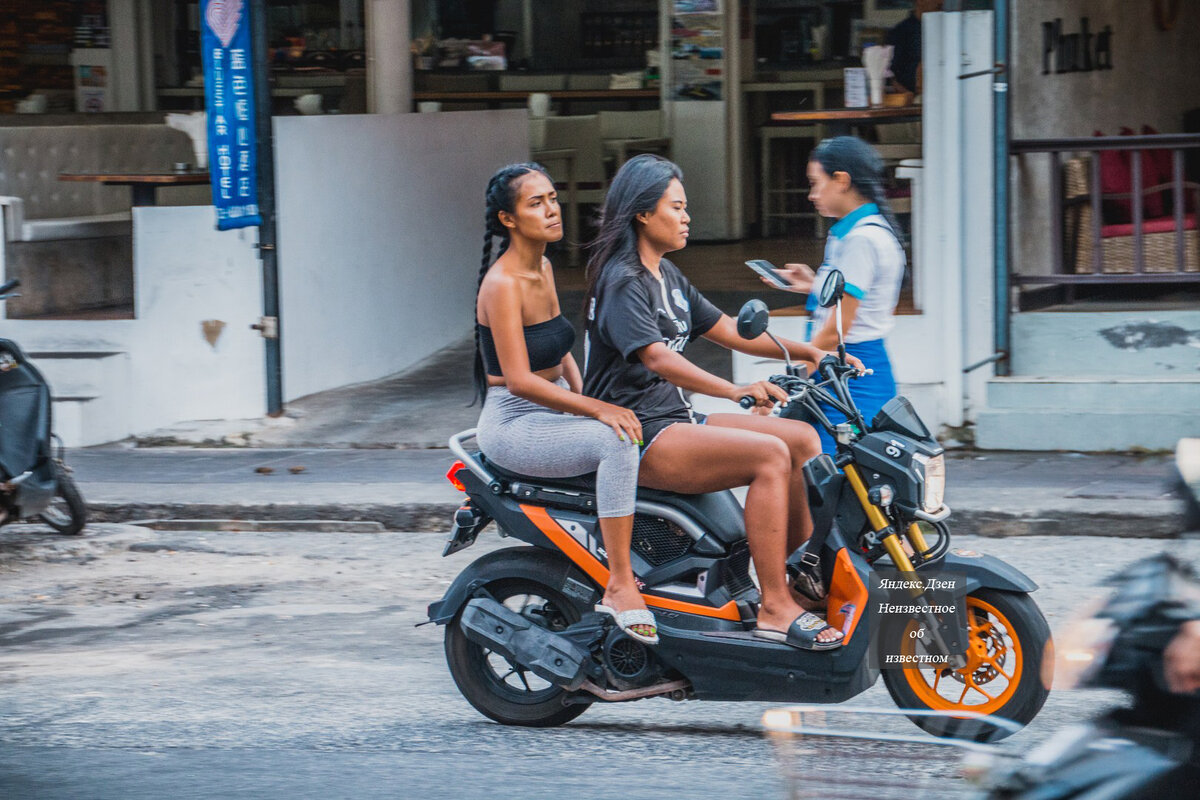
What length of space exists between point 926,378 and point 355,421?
12.3ft

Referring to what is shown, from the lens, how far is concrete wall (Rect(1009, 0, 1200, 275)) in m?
10.2

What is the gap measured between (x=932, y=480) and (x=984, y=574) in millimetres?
315

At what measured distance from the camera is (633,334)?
5.00 metres

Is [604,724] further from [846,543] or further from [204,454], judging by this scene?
[204,454]

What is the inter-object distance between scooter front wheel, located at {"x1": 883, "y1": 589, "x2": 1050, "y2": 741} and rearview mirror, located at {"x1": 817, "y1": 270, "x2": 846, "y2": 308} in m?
0.96

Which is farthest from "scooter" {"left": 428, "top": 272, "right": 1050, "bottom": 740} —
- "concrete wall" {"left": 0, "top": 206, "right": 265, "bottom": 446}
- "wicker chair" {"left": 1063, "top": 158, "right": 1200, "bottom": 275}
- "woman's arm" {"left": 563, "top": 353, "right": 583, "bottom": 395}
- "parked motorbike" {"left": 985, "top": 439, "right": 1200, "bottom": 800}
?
"concrete wall" {"left": 0, "top": 206, "right": 265, "bottom": 446}

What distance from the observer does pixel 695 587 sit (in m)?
5.05

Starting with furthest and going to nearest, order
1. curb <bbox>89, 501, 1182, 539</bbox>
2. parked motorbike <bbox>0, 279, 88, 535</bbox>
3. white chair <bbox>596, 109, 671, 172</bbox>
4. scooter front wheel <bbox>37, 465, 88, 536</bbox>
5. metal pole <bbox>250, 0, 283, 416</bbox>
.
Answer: white chair <bbox>596, 109, 671, 172</bbox> < metal pole <bbox>250, 0, 283, 416</bbox> < scooter front wheel <bbox>37, 465, 88, 536</bbox> < curb <bbox>89, 501, 1182, 539</bbox> < parked motorbike <bbox>0, 279, 88, 535</bbox>

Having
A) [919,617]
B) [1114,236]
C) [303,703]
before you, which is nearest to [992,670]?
[919,617]

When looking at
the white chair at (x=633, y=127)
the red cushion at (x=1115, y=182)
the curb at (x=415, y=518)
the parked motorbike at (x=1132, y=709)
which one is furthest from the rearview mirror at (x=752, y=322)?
the white chair at (x=633, y=127)

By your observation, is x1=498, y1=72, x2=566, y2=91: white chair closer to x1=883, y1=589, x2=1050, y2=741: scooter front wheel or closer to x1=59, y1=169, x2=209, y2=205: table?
x1=59, y1=169, x2=209, y2=205: table

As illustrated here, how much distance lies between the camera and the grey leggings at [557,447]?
493 cm

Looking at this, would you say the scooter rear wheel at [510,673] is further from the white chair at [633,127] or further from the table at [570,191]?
the white chair at [633,127]

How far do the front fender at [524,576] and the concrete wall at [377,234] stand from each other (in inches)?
237
